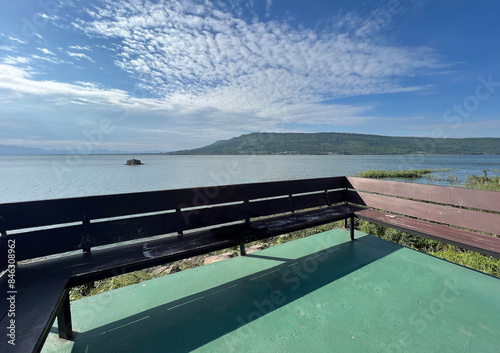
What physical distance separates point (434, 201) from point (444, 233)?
0.57 m

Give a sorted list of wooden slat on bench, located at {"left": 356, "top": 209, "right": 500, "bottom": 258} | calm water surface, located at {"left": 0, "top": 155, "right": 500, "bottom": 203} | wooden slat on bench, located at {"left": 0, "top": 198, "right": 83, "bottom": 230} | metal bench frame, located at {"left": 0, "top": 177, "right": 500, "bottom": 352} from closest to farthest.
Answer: metal bench frame, located at {"left": 0, "top": 177, "right": 500, "bottom": 352} → wooden slat on bench, located at {"left": 0, "top": 198, "right": 83, "bottom": 230} → wooden slat on bench, located at {"left": 356, "top": 209, "right": 500, "bottom": 258} → calm water surface, located at {"left": 0, "top": 155, "right": 500, "bottom": 203}

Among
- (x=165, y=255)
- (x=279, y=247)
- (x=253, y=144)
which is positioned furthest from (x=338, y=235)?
(x=253, y=144)

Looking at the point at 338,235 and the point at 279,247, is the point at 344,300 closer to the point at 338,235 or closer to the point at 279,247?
the point at 279,247

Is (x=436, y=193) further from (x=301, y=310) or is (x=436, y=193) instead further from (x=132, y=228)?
(x=132, y=228)

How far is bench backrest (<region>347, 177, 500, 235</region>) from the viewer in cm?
276

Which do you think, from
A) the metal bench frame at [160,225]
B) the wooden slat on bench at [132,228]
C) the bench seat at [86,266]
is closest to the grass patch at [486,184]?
the metal bench frame at [160,225]

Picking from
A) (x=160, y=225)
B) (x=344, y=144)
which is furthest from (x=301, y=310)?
(x=344, y=144)

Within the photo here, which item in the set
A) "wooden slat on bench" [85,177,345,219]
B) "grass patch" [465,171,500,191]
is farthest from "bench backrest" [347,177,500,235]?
"grass patch" [465,171,500,191]

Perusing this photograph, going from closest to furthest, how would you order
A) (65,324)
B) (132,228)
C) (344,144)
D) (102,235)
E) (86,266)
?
(65,324)
(86,266)
(102,235)
(132,228)
(344,144)

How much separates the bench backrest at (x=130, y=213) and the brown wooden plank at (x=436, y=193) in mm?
1166

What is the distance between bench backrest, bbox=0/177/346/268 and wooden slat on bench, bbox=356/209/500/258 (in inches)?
46.4

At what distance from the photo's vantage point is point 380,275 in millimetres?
2930

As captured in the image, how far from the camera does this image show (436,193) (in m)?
3.29

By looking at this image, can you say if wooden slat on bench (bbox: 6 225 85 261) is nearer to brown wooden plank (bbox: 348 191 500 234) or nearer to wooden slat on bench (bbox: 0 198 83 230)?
wooden slat on bench (bbox: 0 198 83 230)
